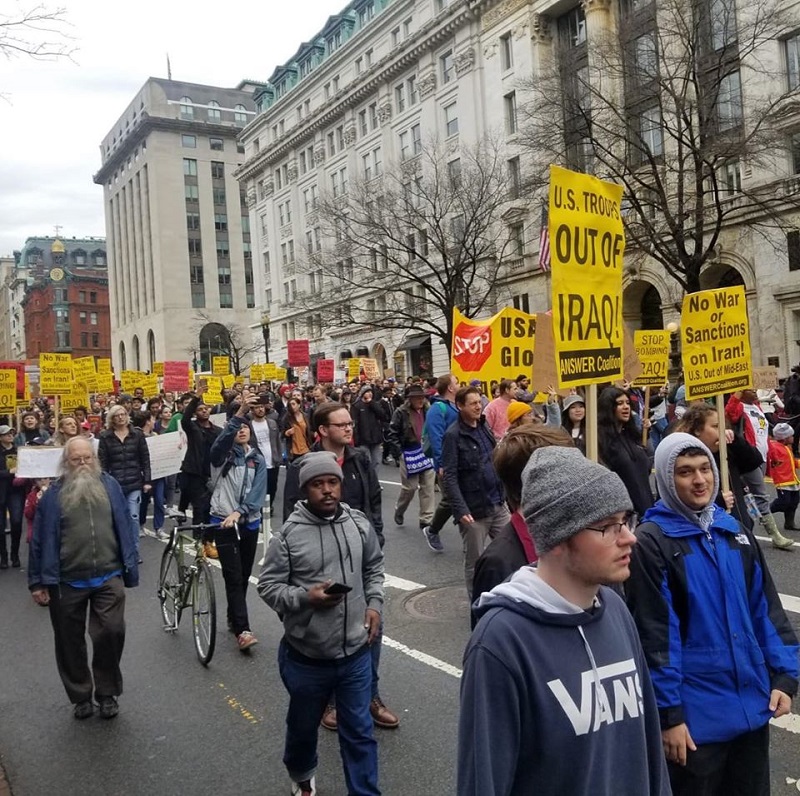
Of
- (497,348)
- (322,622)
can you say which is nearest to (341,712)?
(322,622)

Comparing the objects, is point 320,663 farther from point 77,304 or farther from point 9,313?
point 9,313

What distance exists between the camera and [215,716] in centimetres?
519

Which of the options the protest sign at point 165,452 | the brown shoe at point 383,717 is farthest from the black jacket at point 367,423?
the brown shoe at point 383,717

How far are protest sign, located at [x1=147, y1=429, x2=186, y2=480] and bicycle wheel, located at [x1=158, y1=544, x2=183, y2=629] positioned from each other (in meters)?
4.27

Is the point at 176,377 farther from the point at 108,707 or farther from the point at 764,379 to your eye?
the point at 108,707

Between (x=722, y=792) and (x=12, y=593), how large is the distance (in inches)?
323

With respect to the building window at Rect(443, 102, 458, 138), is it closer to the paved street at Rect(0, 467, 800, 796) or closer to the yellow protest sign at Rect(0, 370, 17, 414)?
the yellow protest sign at Rect(0, 370, 17, 414)

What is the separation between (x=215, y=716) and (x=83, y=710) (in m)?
0.92

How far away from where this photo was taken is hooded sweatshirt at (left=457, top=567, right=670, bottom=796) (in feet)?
6.03

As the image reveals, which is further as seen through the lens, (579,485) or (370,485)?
(370,485)

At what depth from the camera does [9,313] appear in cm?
16200

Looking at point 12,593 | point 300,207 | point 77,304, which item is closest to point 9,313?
point 77,304

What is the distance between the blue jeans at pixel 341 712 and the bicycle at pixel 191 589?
2405 mm

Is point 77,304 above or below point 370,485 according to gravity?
above
